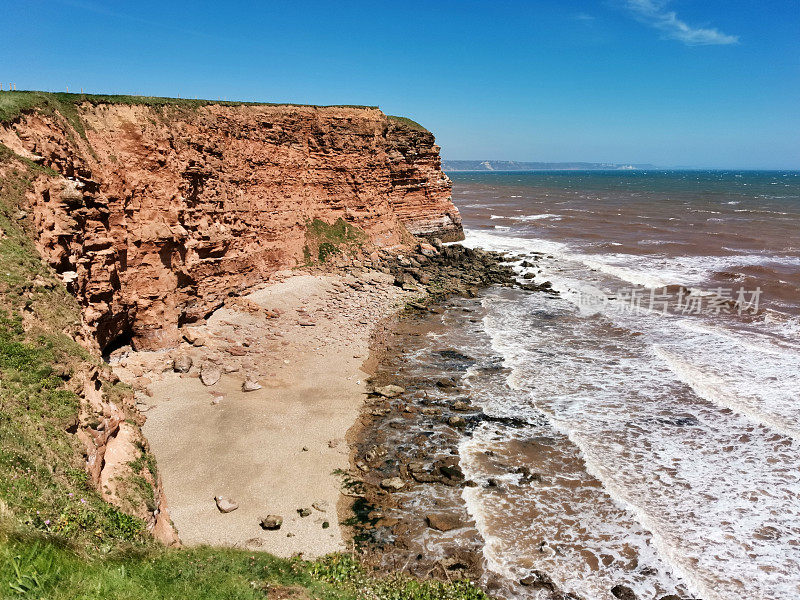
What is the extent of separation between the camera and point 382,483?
13156 mm

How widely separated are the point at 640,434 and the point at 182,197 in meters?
20.0

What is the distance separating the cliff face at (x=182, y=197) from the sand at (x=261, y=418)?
1.93 meters

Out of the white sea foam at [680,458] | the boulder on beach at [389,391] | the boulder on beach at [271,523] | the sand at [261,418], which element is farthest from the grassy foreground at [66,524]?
the boulder on beach at [389,391]

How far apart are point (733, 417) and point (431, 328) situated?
13231mm

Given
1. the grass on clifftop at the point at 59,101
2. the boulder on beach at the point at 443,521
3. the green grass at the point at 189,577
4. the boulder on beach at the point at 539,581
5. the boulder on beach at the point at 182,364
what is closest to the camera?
the green grass at the point at 189,577

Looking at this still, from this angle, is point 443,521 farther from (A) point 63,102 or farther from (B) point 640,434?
(A) point 63,102

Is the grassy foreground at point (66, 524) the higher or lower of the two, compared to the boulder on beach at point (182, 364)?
higher

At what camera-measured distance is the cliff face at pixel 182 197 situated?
51.4 feet

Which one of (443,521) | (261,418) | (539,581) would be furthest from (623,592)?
(261,418)

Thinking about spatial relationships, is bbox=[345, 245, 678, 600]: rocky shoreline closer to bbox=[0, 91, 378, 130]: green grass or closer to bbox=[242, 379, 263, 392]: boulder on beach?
bbox=[242, 379, 263, 392]: boulder on beach

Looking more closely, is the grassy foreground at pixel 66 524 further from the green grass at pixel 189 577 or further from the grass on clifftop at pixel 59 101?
the grass on clifftop at pixel 59 101

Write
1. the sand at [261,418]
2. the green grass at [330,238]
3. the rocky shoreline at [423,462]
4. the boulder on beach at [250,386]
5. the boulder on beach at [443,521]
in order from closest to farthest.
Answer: the rocky shoreline at [423,462] < the sand at [261,418] < the boulder on beach at [443,521] < the boulder on beach at [250,386] < the green grass at [330,238]

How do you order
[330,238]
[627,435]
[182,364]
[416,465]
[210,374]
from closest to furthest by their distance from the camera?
[416,465] < [627,435] < [210,374] < [182,364] < [330,238]

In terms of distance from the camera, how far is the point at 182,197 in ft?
68.5
